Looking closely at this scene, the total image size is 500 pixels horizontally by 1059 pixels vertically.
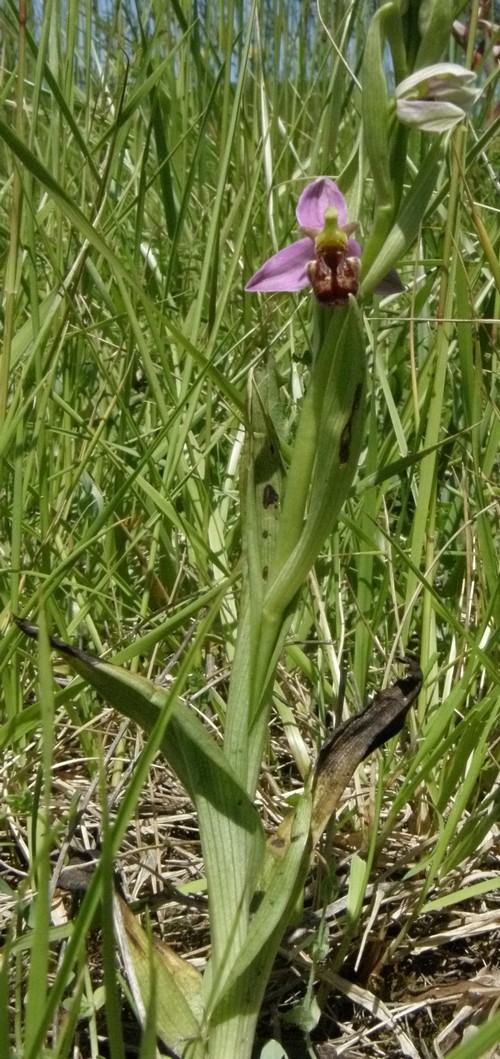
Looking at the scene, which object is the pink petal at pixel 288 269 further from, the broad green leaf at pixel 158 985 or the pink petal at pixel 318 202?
the broad green leaf at pixel 158 985

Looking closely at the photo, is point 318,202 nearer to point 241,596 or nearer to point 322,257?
point 322,257

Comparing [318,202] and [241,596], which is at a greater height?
[318,202]

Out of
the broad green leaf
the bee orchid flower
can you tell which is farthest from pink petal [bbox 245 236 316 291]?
the broad green leaf

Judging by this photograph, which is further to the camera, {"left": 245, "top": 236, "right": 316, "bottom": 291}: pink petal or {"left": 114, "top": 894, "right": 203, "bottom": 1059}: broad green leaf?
{"left": 245, "top": 236, "right": 316, "bottom": 291}: pink petal

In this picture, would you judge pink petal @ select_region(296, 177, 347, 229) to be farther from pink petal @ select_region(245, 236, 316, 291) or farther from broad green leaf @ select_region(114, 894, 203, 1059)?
broad green leaf @ select_region(114, 894, 203, 1059)

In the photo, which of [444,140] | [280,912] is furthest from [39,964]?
[444,140]

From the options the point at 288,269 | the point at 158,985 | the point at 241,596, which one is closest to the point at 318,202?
the point at 288,269

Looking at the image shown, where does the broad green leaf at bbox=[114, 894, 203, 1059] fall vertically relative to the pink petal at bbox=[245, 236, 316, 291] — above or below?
below

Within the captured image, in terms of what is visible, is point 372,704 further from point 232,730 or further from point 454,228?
point 454,228
